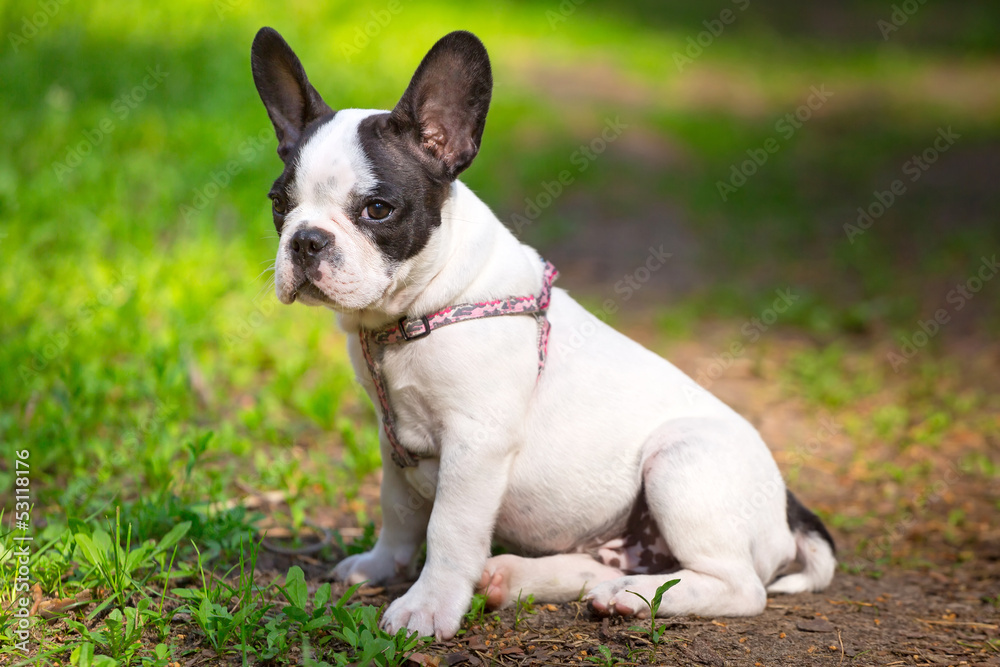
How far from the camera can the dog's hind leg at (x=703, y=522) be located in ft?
11.0

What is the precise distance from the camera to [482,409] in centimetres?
323

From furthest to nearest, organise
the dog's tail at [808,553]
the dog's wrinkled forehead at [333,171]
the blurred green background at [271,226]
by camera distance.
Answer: the blurred green background at [271,226] → the dog's tail at [808,553] → the dog's wrinkled forehead at [333,171]

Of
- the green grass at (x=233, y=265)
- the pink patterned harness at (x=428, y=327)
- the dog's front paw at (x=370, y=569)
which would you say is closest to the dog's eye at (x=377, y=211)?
the pink patterned harness at (x=428, y=327)

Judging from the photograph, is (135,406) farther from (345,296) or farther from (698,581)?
(698,581)

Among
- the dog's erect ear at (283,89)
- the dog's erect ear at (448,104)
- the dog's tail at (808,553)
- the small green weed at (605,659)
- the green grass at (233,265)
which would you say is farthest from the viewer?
the dog's tail at (808,553)

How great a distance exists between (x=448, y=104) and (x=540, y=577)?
1.85 m

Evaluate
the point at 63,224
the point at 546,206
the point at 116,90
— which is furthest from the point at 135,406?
the point at 546,206

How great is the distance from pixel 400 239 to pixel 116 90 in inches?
243

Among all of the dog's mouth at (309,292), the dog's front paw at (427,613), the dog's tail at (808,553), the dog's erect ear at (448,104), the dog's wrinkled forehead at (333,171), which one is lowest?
the dog's tail at (808,553)

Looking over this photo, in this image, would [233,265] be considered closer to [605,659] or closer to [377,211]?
[377,211]

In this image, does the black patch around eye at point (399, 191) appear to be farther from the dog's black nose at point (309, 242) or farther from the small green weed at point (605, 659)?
the small green weed at point (605, 659)

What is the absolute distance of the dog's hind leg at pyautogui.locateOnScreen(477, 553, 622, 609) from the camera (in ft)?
11.1

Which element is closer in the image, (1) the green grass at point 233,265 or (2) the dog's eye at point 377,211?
(2) the dog's eye at point 377,211

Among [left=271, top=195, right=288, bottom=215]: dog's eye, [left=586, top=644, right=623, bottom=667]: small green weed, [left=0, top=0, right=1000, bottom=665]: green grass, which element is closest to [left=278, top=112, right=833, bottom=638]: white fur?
[left=271, top=195, right=288, bottom=215]: dog's eye
